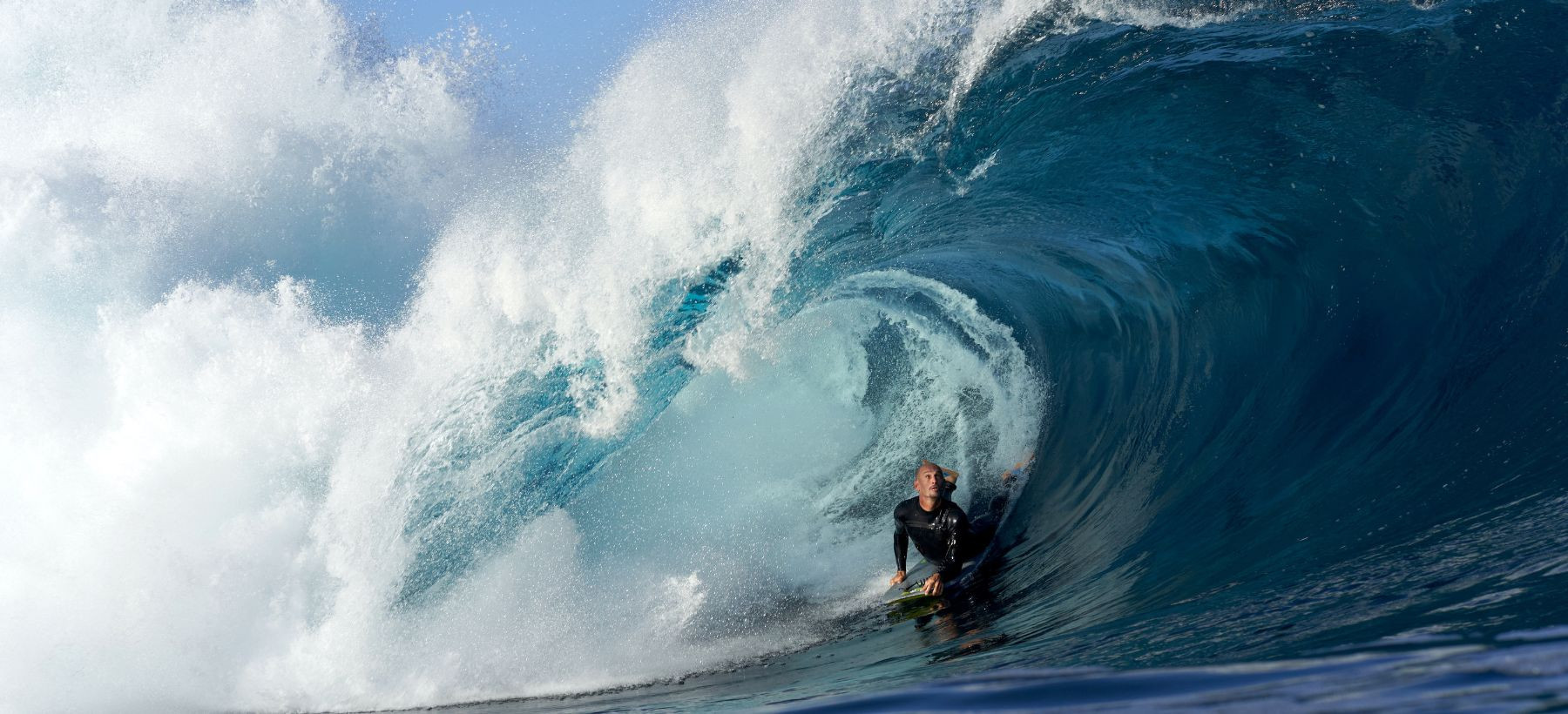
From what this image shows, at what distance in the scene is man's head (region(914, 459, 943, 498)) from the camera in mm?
5617

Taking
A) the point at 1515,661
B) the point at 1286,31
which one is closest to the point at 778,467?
the point at 1286,31

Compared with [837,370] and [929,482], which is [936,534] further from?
[837,370]

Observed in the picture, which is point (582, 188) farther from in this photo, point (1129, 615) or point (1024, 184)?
point (1129, 615)

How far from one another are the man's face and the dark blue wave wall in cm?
79

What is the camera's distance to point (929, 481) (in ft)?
18.4

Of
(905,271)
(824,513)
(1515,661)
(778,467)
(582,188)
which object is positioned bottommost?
(1515,661)

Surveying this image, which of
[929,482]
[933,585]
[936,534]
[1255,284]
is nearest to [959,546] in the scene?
[936,534]

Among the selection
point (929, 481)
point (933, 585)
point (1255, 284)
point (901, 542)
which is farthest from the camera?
point (1255, 284)

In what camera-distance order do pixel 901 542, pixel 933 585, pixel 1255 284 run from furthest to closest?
pixel 1255 284 → pixel 901 542 → pixel 933 585

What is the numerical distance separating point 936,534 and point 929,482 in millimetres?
426

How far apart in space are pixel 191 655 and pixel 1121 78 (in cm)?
890


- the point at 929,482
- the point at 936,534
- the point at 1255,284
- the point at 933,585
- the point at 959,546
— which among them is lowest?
the point at 933,585

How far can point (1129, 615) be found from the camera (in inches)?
161

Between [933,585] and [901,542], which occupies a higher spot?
[901,542]
